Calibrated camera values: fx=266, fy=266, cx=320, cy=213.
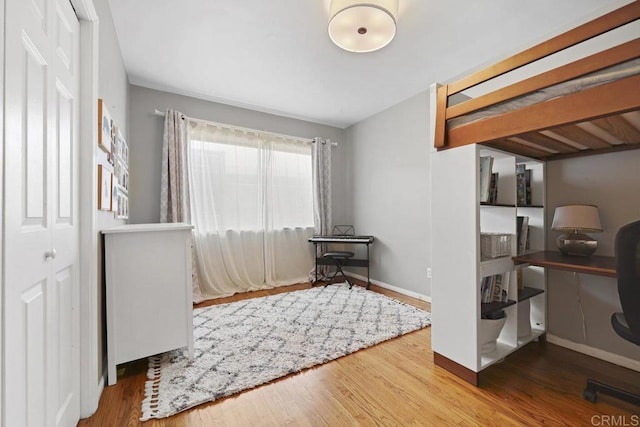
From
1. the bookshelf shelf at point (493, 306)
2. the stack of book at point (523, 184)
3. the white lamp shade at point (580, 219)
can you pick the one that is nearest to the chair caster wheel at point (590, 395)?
the bookshelf shelf at point (493, 306)

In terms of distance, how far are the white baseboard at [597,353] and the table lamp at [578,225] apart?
2.40 ft

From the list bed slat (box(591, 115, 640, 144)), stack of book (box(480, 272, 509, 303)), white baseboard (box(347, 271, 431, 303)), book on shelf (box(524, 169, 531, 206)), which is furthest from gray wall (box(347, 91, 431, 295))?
bed slat (box(591, 115, 640, 144))

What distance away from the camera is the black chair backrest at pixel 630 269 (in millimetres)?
1211

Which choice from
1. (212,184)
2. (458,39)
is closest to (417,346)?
(458,39)

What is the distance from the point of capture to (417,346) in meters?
2.13

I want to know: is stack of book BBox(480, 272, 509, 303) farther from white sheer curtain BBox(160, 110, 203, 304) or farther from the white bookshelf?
white sheer curtain BBox(160, 110, 203, 304)

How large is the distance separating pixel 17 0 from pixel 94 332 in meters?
1.46

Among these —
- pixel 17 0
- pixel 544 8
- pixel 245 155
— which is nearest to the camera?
pixel 17 0

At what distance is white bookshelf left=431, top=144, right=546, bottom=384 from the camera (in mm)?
1624

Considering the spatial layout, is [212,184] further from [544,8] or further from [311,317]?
[544,8]

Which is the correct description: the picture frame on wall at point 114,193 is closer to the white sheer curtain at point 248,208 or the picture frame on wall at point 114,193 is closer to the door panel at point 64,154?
the door panel at point 64,154

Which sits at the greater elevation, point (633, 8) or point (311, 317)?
point (633, 8)

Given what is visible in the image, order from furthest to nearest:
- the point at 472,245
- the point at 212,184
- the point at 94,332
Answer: the point at 212,184
the point at 472,245
the point at 94,332

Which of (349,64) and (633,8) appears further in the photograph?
(349,64)
